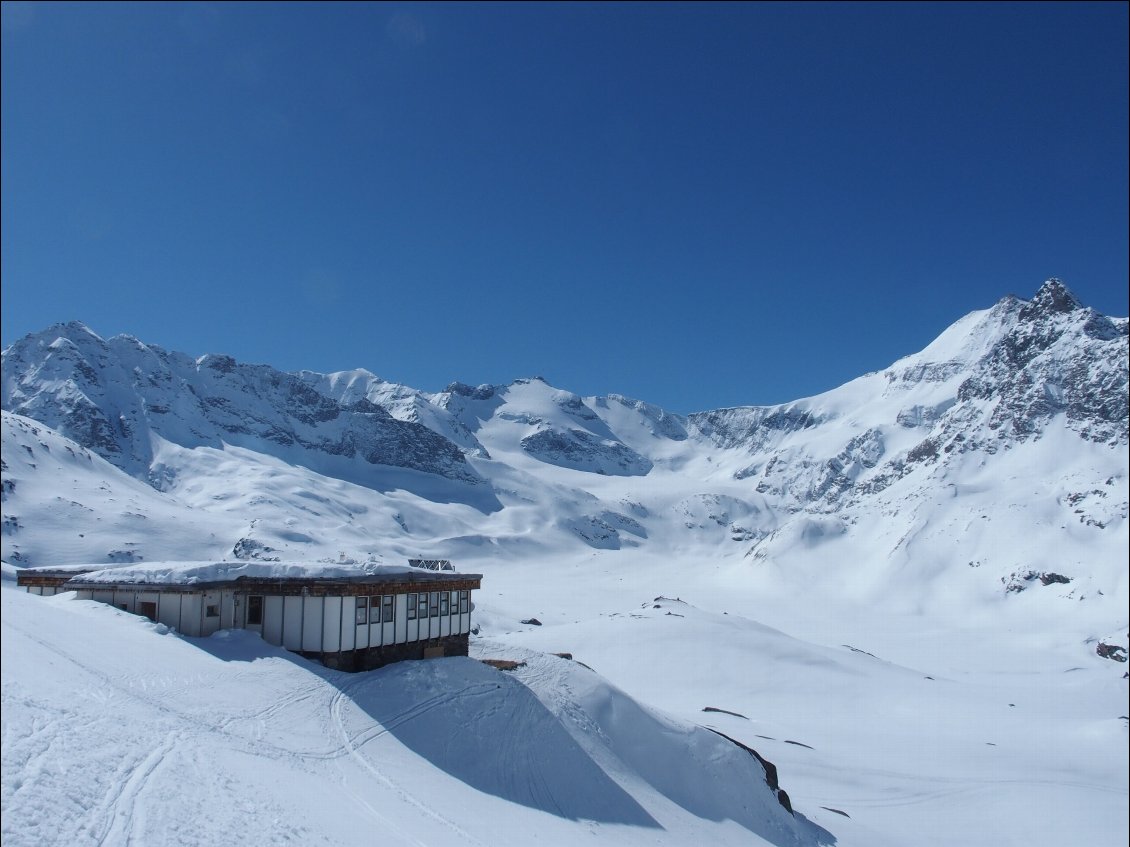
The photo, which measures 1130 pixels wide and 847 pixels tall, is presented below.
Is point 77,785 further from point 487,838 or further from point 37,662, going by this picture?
point 487,838

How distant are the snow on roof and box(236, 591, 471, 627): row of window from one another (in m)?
0.74

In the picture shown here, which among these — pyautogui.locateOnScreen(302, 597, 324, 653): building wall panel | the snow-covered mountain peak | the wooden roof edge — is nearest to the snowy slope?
pyautogui.locateOnScreen(302, 597, 324, 653): building wall panel

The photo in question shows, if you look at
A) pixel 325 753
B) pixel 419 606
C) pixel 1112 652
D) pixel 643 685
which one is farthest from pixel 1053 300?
pixel 325 753

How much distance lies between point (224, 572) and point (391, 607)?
4765 millimetres

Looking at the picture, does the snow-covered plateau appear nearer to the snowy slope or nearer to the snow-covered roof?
the snowy slope

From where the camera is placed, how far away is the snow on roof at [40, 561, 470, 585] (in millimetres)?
21531

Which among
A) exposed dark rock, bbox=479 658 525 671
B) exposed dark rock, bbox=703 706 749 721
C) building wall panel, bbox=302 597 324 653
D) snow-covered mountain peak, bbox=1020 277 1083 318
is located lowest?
→ exposed dark rock, bbox=703 706 749 721

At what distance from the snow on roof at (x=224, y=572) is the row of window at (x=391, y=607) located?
742mm

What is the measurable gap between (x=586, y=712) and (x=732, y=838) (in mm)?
5548

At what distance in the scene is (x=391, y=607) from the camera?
24.0 metres

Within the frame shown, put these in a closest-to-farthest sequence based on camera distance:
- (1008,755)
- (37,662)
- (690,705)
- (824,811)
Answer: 1. (37,662)
2. (824,811)
3. (1008,755)
4. (690,705)

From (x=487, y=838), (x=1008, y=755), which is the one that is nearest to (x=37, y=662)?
(x=487, y=838)

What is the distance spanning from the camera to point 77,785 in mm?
9984

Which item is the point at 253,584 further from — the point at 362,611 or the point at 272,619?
the point at 362,611
